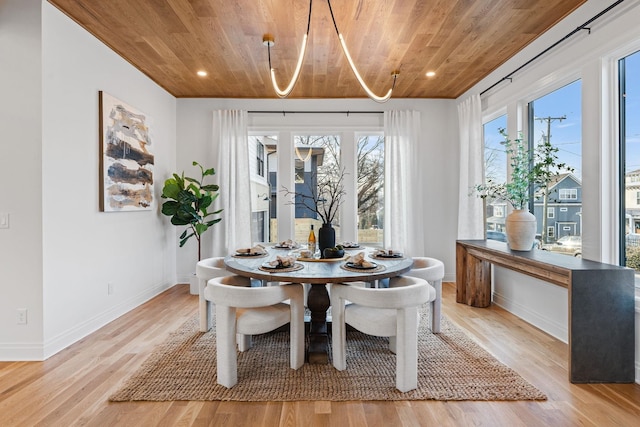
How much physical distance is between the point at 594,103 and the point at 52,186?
4.32 metres

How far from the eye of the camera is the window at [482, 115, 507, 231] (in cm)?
408

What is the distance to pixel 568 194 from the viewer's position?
9.84 feet

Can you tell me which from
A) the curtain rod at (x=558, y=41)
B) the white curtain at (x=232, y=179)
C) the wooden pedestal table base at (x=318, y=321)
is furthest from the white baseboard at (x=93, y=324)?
the curtain rod at (x=558, y=41)

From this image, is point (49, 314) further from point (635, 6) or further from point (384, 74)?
point (635, 6)

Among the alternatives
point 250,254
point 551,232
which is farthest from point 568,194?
point 250,254

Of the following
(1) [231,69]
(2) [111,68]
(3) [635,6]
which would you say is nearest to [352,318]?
(3) [635,6]

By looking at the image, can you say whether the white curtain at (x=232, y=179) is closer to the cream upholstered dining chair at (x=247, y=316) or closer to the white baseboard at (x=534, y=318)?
the cream upholstered dining chair at (x=247, y=316)

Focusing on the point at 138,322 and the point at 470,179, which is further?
the point at 470,179

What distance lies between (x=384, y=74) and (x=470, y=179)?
1751mm

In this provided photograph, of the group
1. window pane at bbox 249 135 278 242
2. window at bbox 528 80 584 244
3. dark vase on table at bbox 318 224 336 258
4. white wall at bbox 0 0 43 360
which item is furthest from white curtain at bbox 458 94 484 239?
white wall at bbox 0 0 43 360

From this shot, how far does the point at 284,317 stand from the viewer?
2.36m

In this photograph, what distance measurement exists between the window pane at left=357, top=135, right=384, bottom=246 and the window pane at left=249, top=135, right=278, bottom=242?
1.31 metres

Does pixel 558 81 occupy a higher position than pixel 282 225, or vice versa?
pixel 558 81

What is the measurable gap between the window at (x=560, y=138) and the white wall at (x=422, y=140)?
5.06ft
